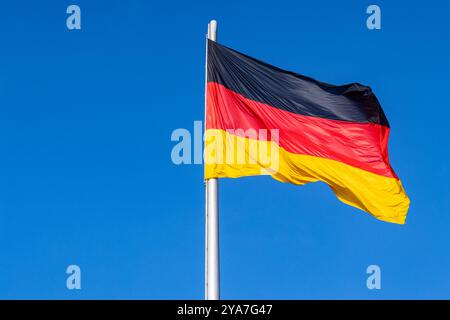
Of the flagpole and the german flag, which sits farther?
the german flag

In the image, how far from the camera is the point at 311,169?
20.1 metres

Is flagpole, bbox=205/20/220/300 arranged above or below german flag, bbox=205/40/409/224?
below

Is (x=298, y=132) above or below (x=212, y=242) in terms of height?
above

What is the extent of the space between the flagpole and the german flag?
→ 1.78 ft

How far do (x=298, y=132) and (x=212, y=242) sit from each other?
4.79 m

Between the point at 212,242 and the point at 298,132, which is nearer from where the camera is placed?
the point at 212,242

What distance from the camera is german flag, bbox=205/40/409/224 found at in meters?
19.0

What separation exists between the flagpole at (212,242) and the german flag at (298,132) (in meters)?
0.54

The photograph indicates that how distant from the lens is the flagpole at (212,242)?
16.5 m

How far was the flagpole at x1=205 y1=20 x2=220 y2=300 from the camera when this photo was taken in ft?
54.0

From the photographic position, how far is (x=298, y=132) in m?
20.7
